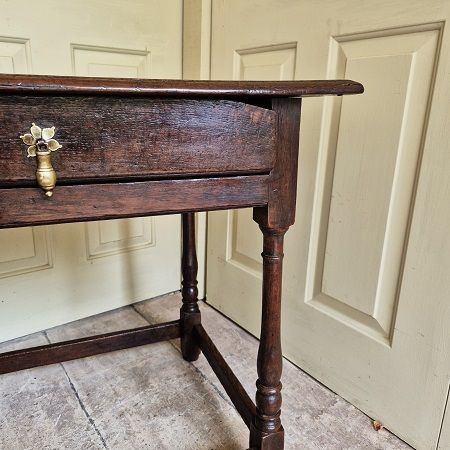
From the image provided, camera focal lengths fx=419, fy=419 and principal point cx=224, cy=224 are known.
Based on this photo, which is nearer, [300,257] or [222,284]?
[300,257]

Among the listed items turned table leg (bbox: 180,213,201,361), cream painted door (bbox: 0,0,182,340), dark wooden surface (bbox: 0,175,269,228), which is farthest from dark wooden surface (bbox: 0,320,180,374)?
dark wooden surface (bbox: 0,175,269,228)

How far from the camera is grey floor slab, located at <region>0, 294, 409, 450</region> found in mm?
811

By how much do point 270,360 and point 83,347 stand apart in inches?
18.4

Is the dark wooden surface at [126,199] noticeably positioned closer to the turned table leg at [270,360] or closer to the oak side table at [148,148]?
the oak side table at [148,148]

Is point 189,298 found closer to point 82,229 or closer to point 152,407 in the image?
point 152,407

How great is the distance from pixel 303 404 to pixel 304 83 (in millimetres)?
699

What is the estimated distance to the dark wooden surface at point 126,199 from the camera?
463mm

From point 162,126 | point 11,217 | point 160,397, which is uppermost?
point 162,126

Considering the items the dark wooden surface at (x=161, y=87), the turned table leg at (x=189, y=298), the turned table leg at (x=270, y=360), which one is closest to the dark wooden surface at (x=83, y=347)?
the turned table leg at (x=189, y=298)

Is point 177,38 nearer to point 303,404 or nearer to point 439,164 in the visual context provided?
point 439,164

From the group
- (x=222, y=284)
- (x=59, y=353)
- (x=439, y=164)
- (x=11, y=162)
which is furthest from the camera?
(x=222, y=284)

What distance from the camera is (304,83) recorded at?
512mm

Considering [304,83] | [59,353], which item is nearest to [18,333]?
[59,353]

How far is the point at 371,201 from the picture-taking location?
82cm
